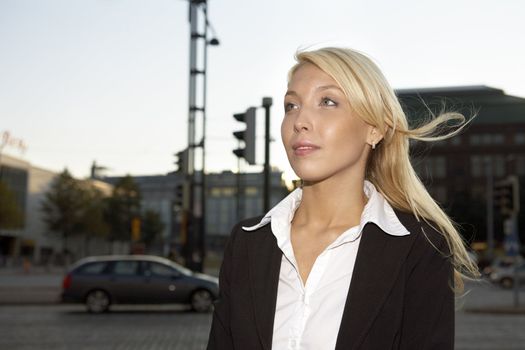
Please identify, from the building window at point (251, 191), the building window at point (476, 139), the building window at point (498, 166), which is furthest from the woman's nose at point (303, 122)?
the building window at point (251, 191)

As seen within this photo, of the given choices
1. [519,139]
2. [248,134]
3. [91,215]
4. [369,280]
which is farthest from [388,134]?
[519,139]

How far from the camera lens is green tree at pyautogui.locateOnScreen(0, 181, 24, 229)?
59000 mm

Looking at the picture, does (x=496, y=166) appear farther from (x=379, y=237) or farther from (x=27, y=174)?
(x=379, y=237)

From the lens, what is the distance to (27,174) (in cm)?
8094

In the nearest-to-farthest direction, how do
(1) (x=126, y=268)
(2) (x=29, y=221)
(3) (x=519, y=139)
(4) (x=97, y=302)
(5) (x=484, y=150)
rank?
(4) (x=97, y=302) → (1) (x=126, y=268) → (2) (x=29, y=221) → (3) (x=519, y=139) → (5) (x=484, y=150)

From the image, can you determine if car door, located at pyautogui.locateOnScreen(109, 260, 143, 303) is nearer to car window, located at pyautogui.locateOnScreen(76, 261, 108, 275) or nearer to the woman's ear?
car window, located at pyautogui.locateOnScreen(76, 261, 108, 275)

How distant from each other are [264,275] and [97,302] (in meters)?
17.5

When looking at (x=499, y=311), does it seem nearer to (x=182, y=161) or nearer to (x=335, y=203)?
(x=182, y=161)

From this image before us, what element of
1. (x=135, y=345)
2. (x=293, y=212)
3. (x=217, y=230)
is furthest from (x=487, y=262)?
(x=217, y=230)

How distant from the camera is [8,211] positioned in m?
59.3

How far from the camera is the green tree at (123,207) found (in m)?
75.2

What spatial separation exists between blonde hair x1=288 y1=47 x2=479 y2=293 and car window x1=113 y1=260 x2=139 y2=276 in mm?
17384

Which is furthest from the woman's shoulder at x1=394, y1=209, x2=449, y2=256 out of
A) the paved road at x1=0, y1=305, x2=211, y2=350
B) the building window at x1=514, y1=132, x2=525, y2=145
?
the building window at x1=514, y1=132, x2=525, y2=145

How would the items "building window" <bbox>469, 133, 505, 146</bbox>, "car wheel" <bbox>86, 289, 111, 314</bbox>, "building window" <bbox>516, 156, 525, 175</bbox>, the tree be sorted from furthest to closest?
"building window" <bbox>469, 133, 505, 146</bbox>
"building window" <bbox>516, 156, 525, 175</bbox>
the tree
"car wheel" <bbox>86, 289, 111, 314</bbox>
